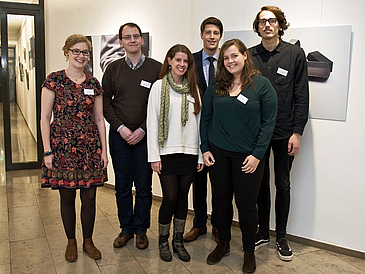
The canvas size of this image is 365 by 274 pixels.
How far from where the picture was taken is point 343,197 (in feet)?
10.2

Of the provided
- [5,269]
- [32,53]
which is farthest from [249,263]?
[32,53]

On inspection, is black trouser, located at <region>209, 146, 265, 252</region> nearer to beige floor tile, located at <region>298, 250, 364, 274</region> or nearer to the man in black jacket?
the man in black jacket

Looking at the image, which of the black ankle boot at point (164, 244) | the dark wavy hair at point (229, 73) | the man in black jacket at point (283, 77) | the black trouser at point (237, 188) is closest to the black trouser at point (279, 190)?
the man in black jacket at point (283, 77)

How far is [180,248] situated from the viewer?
295 cm

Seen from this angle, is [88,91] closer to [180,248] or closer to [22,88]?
[180,248]

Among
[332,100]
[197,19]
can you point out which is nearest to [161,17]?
[197,19]

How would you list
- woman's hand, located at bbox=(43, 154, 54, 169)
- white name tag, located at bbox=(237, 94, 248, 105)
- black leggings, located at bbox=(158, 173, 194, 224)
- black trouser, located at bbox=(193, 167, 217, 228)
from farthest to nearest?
1. black trouser, located at bbox=(193, 167, 217, 228)
2. black leggings, located at bbox=(158, 173, 194, 224)
3. woman's hand, located at bbox=(43, 154, 54, 169)
4. white name tag, located at bbox=(237, 94, 248, 105)

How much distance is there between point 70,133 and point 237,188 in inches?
50.6

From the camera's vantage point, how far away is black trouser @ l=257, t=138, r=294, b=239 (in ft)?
9.75

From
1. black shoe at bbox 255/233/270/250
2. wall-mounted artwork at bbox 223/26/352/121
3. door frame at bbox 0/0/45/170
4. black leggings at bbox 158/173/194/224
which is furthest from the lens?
door frame at bbox 0/0/45/170

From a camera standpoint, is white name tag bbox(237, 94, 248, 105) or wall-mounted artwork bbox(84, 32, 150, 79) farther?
wall-mounted artwork bbox(84, 32, 150, 79)

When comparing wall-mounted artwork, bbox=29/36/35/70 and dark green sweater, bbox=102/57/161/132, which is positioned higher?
wall-mounted artwork, bbox=29/36/35/70

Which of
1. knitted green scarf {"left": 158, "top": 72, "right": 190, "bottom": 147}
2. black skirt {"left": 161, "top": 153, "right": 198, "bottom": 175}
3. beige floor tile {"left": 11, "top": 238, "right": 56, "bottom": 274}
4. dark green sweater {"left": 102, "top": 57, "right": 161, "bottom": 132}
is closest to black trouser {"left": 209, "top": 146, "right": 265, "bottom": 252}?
black skirt {"left": 161, "top": 153, "right": 198, "bottom": 175}

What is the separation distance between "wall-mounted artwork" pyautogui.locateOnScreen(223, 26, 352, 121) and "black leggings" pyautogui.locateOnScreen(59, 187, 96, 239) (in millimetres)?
1986
